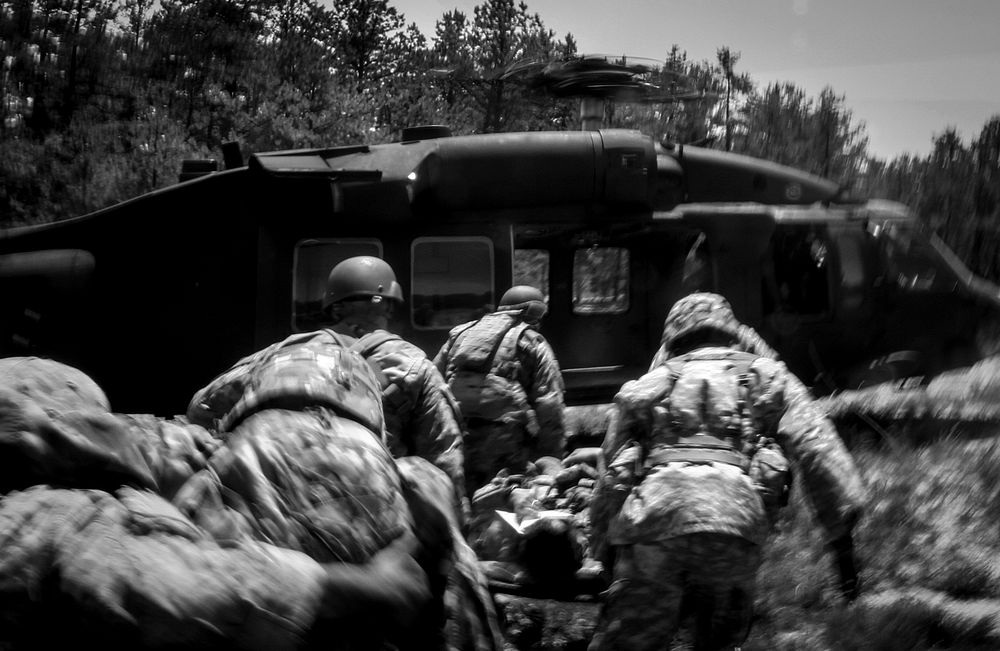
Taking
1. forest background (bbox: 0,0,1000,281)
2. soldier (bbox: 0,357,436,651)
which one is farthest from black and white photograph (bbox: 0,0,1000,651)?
forest background (bbox: 0,0,1000,281)

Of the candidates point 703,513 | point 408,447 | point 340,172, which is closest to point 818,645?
point 703,513

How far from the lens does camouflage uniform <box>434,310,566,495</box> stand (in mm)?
6715

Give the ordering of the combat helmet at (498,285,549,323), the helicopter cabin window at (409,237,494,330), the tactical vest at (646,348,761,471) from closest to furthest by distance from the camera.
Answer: the tactical vest at (646,348,761,471) < the combat helmet at (498,285,549,323) < the helicopter cabin window at (409,237,494,330)

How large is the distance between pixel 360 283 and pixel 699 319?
64.0 inches

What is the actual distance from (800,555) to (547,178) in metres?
3.52

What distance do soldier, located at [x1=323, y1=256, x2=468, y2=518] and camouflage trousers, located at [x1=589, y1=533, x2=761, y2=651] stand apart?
108cm

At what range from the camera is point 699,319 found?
494cm

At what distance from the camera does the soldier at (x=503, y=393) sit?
21.9ft

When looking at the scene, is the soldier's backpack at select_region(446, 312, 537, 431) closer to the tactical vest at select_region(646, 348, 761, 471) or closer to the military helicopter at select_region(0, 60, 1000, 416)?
the military helicopter at select_region(0, 60, 1000, 416)

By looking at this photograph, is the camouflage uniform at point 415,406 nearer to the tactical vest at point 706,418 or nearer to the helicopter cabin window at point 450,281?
the tactical vest at point 706,418

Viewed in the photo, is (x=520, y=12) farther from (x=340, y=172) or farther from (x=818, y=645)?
(x=818, y=645)

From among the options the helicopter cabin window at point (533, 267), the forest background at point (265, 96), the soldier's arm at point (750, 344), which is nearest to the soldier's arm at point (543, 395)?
the helicopter cabin window at point (533, 267)

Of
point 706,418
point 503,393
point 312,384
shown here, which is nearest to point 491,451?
point 503,393

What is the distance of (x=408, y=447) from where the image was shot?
5.29 metres
